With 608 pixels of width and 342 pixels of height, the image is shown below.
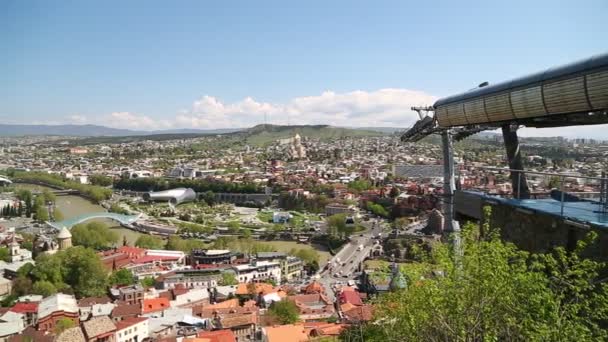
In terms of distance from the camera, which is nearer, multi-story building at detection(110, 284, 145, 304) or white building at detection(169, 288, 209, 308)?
multi-story building at detection(110, 284, 145, 304)

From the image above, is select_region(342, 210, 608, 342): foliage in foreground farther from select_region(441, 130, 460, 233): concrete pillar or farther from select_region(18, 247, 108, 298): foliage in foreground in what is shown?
select_region(18, 247, 108, 298): foliage in foreground

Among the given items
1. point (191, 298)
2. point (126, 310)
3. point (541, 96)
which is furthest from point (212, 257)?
point (541, 96)

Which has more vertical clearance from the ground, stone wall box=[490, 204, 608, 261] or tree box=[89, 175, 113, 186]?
stone wall box=[490, 204, 608, 261]

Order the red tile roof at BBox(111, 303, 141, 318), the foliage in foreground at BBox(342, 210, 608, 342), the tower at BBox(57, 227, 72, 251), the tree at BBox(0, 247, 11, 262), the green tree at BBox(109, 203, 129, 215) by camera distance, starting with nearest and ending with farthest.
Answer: the foliage in foreground at BBox(342, 210, 608, 342) < the red tile roof at BBox(111, 303, 141, 318) < the tree at BBox(0, 247, 11, 262) < the tower at BBox(57, 227, 72, 251) < the green tree at BBox(109, 203, 129, 215)

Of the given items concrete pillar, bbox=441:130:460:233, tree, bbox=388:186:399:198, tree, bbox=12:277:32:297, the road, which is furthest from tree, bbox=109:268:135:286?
tree, bbox=388:186:399:198

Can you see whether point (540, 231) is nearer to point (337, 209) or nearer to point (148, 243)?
point (148, 243)

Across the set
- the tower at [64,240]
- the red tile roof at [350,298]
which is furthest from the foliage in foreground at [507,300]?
the tower at [64,240]
